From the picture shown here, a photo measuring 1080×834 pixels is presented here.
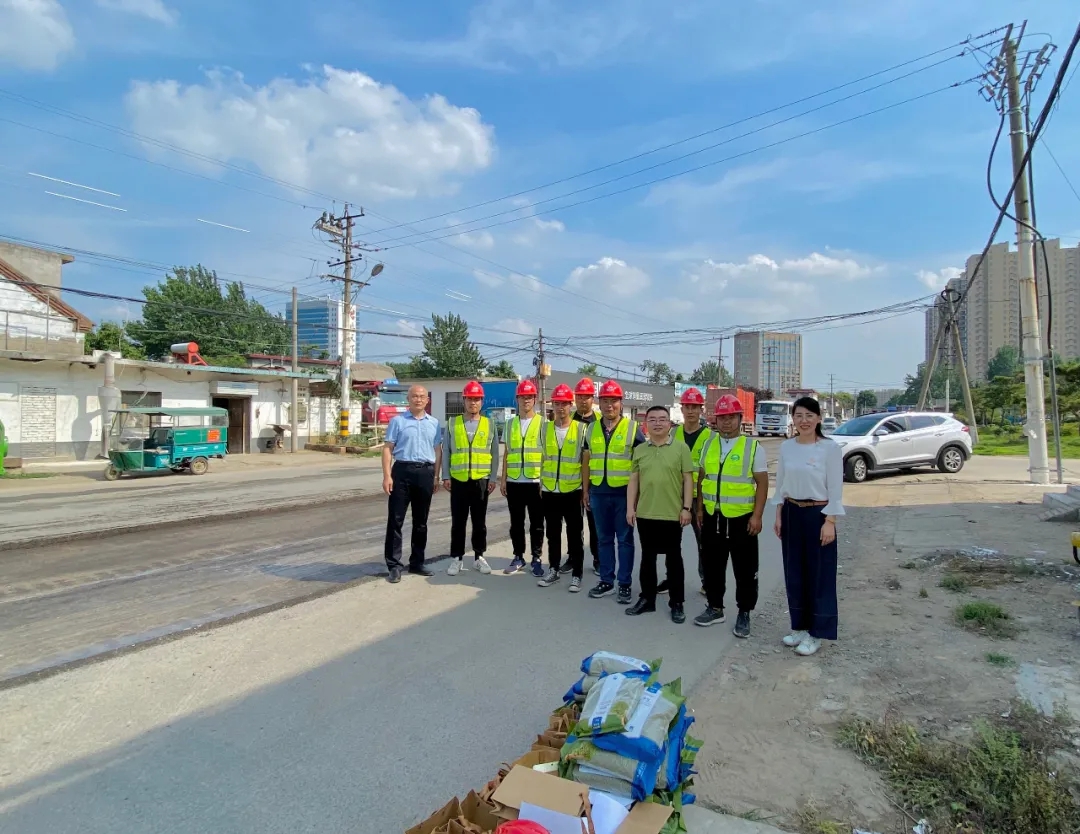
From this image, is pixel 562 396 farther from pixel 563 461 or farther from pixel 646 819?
pixel 646 819

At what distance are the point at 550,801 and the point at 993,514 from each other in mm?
10529

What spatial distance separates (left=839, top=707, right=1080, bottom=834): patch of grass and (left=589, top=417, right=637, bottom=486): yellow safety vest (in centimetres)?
276

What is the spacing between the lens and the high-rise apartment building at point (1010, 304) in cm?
1669

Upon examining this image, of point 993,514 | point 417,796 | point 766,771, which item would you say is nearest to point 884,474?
point 993,514

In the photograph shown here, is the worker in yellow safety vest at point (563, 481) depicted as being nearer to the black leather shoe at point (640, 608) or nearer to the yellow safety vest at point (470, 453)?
the yellow safety vest at point (470, 453)

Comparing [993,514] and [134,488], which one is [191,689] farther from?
[134,488]

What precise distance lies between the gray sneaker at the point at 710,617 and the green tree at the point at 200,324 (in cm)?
4654

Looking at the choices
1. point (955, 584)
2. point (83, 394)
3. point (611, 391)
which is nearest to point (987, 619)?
point (955, 584)

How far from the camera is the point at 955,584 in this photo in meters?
6.02

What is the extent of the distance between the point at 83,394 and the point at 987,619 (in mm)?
26096

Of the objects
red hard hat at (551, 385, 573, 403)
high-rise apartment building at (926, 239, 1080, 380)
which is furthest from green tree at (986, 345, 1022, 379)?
red hard hat at (551, 385, 573, 403)

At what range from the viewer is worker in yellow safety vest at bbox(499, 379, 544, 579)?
21.3 ft

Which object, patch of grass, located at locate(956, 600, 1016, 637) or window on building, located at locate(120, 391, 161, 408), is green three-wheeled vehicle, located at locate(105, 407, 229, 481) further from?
patch of grass, located at locate(956, 600, 1016, 637)

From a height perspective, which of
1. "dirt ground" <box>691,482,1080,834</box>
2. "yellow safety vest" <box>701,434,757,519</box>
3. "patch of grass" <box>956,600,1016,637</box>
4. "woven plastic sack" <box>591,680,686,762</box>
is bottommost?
"dirt ground" <box>691,482,1080,834</box>
